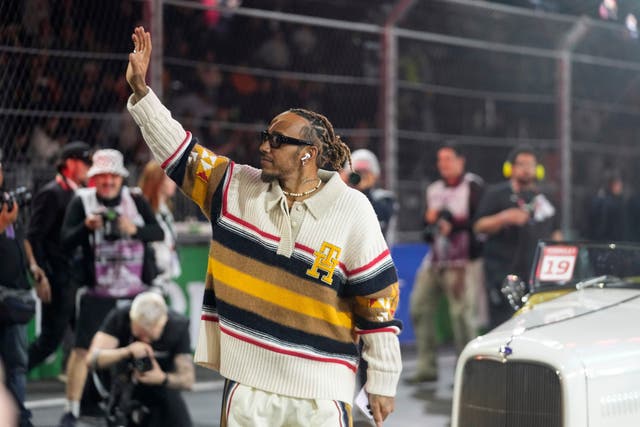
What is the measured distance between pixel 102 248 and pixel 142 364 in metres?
1.22

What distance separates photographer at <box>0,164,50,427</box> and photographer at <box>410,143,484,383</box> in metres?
4.26

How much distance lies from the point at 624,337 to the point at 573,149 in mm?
8727

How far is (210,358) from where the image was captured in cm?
482

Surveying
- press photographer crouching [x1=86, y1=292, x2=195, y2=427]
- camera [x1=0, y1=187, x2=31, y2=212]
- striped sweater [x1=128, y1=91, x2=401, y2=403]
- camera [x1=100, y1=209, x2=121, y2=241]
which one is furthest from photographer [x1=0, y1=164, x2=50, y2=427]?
striped sweater [x1=128, y1=91, x2=401, y2=403]

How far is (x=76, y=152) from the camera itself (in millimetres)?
9492

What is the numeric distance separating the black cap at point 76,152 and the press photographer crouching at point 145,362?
1945 millimetres

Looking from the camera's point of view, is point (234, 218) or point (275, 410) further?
point (234, 218)

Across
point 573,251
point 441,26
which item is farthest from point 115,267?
point 441,26

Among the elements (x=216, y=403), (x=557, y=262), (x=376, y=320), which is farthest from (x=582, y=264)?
(x=216, y=403)

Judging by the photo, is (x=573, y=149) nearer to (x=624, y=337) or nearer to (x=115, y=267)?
(x=115, y=267)

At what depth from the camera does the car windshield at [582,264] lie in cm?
713

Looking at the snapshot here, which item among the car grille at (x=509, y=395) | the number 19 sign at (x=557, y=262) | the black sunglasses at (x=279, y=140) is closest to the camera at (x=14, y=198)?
the car grille at (x=509, y=395)

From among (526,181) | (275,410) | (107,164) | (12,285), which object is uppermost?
(526,181)

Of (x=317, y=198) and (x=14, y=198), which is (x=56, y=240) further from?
(x=317, y=198)
